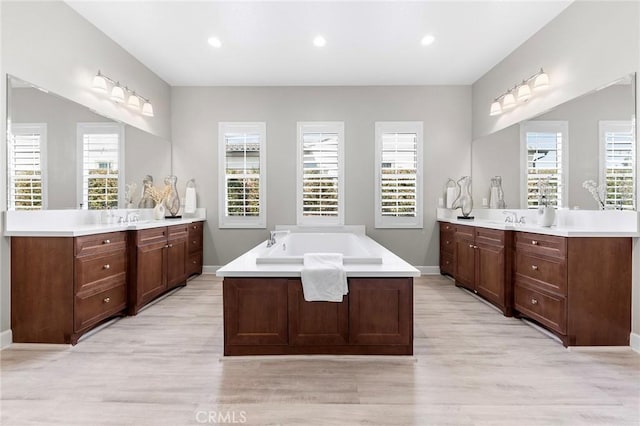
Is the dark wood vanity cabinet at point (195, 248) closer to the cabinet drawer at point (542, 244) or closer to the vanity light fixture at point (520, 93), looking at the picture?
the cabinet drawer at point (542, 244)

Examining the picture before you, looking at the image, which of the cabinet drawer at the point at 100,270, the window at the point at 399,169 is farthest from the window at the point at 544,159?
the cabinet drawer at the point at 100,270

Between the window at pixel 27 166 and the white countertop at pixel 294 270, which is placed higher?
the window at pixel 27 166

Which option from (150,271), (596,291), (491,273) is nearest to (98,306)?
→ (150,271)

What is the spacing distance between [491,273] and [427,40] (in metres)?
2.71

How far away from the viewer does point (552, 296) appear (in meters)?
2.71

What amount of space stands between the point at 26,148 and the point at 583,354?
4725 mm

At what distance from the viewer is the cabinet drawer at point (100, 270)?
265 centimetres

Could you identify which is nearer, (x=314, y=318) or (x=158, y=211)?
(x=314, y=318)

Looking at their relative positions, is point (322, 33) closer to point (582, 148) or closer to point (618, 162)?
point (582, 148)

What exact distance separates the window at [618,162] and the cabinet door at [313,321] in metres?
2.40

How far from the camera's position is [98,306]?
286 centimetres

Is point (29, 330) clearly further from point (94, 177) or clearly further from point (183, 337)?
point (94, 177)

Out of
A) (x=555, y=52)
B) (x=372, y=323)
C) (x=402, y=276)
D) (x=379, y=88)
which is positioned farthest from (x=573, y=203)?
(x=379, y=88)

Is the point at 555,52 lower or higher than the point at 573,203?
higher
